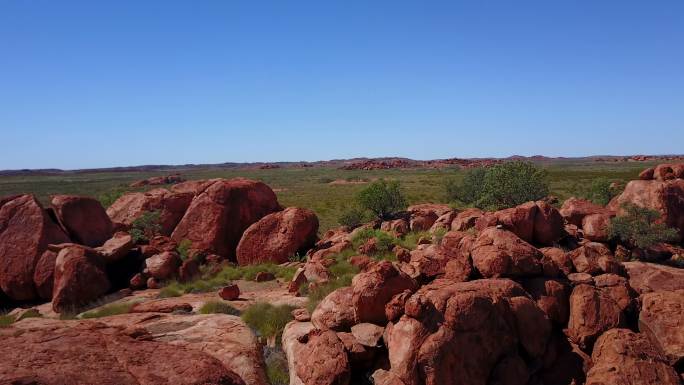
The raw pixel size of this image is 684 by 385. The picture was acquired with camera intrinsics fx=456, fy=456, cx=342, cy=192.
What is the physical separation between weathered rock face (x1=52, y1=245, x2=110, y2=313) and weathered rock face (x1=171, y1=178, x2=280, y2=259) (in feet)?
15.7

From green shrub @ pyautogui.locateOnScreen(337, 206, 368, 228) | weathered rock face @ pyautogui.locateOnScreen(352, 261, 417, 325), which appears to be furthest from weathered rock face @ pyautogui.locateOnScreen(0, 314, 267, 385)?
green shrub @ pyautogui.locateOnScreen(337, 206, 368, 228)

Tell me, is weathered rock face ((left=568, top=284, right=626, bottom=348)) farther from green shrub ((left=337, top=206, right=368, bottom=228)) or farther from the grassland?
the grassland

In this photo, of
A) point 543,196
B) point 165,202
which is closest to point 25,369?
point 165,202

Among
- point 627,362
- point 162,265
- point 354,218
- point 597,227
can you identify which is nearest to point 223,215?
point 162,265

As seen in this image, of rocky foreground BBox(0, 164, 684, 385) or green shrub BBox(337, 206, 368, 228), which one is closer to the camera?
rocky foreground BBox(0, 164, 684, 385)

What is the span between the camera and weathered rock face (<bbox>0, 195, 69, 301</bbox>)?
1666 centimetres

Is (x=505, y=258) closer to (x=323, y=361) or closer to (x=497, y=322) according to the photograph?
(x=497, y=322)

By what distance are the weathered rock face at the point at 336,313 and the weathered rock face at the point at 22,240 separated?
12605 mm

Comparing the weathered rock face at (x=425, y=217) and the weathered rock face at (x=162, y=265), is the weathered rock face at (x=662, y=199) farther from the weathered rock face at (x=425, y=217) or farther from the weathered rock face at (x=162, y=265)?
the weathered rock face at (x=162, y=265)

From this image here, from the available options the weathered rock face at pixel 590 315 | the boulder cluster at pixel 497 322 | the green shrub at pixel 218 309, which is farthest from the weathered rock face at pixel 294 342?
the weathered rock face at pixel 590 315

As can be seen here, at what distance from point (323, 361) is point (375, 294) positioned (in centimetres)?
185

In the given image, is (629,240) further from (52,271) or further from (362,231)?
(52,271)

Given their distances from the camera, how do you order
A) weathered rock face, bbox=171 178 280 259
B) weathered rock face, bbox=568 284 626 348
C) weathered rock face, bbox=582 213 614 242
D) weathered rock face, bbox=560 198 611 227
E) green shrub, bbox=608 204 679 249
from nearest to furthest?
weathered rock face, bbox=568 284 626 348
green shrub, bbox=608 204 679 249
weathered rock face, bbox=582 213 614 242
weathered rock face, bbox=560 198 611 227
weathered rock face, bbox=171 178 280 259

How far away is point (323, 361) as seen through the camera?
841 cm
